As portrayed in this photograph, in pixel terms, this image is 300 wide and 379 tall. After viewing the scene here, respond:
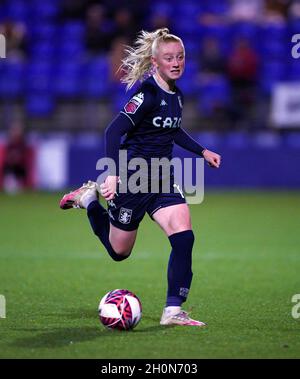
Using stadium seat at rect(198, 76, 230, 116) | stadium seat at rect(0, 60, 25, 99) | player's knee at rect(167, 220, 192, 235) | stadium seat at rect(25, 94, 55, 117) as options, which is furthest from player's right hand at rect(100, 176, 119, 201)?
stadium seat at rect(0, 60, 25, 99)

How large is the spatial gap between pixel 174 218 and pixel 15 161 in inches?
471

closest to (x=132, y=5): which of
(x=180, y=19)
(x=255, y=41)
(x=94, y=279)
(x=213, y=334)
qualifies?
(x=180, y=19)

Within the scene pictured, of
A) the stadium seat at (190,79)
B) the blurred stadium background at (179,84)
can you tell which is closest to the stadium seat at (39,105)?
the blurred stadium background at (179,84)

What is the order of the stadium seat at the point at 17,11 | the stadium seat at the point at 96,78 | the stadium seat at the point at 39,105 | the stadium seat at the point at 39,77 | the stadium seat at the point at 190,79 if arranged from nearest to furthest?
1. the stadium seat at the point at 190,79
2. the stadium seat at the point at 96,78
3. the stadium seat at the point at 39,105
4. the stadium seat at the point at 39,77
5. the stadium seat at the point at 17,11

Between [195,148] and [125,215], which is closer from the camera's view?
[125,215]

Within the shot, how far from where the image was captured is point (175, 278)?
6.29 m

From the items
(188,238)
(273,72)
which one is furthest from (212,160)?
(273,72)

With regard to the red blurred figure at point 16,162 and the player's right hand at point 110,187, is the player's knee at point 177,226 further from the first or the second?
the red blurred figure at point 16,162

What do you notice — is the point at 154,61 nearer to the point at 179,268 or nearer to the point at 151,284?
the point at 179,268

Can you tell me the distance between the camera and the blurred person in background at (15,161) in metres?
17.9

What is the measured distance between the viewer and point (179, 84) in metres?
18.5

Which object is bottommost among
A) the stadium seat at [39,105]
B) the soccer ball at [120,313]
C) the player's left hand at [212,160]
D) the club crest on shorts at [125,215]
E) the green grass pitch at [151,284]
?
the green grass pitch at [151,284]

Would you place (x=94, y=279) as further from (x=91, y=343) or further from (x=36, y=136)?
(x=36, y=136)

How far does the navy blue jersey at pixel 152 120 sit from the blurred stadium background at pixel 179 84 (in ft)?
36.3
